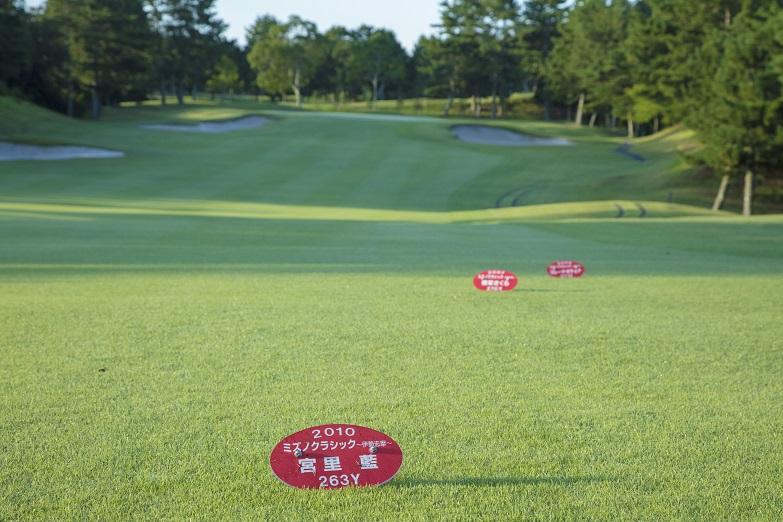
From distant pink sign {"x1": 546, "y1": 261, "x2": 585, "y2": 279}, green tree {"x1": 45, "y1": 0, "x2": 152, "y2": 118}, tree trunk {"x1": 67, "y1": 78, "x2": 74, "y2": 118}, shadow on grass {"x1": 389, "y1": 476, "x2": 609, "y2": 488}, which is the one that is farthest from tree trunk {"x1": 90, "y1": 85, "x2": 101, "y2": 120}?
shadow on grass {"x1": 389, "y1": 476, "x2": 609, "y2": 488}

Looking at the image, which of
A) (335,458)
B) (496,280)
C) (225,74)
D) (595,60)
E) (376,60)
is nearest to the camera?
(335,458)

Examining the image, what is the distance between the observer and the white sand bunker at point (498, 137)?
6088 cm

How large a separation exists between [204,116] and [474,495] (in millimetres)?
63592

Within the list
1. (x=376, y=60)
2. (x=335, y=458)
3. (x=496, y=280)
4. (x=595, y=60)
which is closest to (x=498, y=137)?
(x=595, y=60)

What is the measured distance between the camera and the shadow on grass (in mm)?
3910

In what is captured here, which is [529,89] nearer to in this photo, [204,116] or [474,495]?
[204,116]

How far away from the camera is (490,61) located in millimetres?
91312

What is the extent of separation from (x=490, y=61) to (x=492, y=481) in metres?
91.0

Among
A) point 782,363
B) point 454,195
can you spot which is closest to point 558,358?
point 782,363

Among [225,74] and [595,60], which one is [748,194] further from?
[225,74]

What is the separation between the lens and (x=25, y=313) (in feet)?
25.6

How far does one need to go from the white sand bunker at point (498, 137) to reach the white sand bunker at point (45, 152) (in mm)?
26724

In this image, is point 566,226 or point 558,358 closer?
point 558,358

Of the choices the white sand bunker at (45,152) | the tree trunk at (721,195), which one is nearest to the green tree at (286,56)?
the white sand bunker at (45,152)
